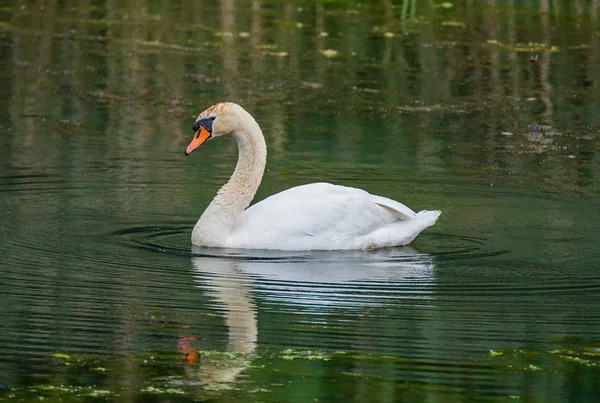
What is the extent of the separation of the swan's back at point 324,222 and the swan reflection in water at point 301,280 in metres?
0.09

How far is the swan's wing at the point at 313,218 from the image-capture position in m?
10.3

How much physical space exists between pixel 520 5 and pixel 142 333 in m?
20.4

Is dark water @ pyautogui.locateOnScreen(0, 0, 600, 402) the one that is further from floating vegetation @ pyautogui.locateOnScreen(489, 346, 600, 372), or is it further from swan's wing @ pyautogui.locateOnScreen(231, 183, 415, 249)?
swan's wing @ pyautogui.locateOnScreen(231, 183, 415, 249)

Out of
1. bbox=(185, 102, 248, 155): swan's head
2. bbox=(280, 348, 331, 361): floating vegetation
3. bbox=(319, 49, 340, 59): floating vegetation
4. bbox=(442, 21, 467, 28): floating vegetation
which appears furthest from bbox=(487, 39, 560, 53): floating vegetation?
bbox=(280, 348, 331, 361): floating vegetation

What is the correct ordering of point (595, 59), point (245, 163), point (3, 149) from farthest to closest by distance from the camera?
point (595, 59)
point (3, 149)
point (245, 163)

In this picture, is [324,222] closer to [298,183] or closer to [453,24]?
[298,183]

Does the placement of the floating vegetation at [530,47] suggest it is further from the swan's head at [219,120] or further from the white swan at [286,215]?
the swan's head at [219,120]

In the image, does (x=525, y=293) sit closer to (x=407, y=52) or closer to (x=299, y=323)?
(x=299, y=323)

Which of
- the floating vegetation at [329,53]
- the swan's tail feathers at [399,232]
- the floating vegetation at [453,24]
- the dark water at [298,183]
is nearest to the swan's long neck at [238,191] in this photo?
the dark water at [298,183]

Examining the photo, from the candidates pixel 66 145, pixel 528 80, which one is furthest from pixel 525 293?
pixel 528 80

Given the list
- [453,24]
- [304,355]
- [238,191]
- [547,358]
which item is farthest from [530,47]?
[304,355]

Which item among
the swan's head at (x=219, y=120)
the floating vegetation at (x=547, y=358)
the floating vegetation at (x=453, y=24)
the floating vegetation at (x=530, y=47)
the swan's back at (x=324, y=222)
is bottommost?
the floating vegetation at (x=547, y=358)

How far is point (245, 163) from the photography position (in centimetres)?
1109

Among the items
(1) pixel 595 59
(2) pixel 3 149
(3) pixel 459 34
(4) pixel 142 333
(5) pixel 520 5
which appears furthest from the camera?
(5) pixel 520 5
